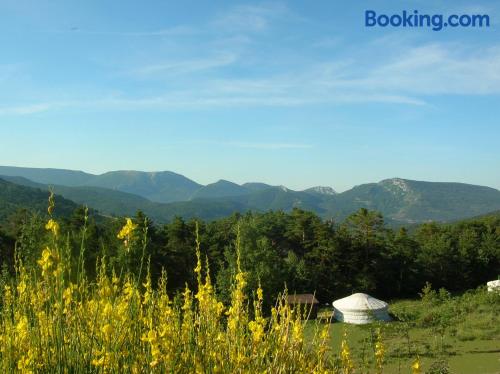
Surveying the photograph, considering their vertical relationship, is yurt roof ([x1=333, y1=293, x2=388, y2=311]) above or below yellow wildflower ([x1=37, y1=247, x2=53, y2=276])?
below

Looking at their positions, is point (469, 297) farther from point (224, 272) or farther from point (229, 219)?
point (229, 219)

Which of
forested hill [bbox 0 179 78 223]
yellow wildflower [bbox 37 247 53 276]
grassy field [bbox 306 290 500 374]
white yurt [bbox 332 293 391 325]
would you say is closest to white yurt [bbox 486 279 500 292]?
grassy field [bbox 306 290 500 374]

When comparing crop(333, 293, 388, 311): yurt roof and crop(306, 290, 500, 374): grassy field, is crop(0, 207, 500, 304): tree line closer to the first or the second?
crop(333, 293, 388, 311): yurt roof

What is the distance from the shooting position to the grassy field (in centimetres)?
1219

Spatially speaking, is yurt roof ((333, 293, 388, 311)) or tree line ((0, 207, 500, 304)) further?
tree line ((0, 207, 500, 304))

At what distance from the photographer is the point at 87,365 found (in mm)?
2635

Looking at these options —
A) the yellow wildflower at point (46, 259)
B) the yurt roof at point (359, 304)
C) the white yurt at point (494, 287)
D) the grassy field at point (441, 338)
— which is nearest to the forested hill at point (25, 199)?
the yurt roof at point (359, 304)

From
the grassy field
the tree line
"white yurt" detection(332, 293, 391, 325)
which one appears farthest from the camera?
the tree line

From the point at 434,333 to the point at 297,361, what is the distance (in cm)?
1614

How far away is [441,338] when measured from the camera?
15438mm

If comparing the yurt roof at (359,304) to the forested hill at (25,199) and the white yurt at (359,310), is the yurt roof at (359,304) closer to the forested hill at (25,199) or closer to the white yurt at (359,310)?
the white yurt at (359,310)

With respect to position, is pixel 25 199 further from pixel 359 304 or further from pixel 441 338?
pixel 441 338

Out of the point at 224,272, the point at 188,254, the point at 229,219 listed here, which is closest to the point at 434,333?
the point at 224,272

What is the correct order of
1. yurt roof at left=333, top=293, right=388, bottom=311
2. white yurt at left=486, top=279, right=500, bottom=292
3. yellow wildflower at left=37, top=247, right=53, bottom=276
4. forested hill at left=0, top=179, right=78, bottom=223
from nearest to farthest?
yellow wildflower at left=37, top=247, right=53, bottom=276, yurt roof at left=333, top=293, right=388, bottom=311, white yurt at left=486, top=279, right=500, bottom=292, forested hill at left=0, top=179, right=78, bottom=223
